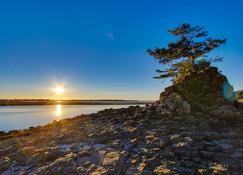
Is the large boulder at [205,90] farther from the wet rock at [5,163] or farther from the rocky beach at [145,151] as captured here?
the wet rock at [5,163]

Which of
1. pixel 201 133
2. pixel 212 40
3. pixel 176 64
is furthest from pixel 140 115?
pixel 212 40

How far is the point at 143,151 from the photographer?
6891 mm

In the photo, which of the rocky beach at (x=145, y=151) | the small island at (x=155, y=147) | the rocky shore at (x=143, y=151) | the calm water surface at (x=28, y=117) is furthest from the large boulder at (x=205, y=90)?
the calm water surface at (x=28, y=117)

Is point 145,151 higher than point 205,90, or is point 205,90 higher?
point 205,90

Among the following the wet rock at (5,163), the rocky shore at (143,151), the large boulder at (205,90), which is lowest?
the wet rock at (5,163)

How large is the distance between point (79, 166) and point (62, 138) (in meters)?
3.91

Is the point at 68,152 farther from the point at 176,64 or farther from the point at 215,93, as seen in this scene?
the point at 176,64

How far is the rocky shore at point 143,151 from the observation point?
18.9 feet

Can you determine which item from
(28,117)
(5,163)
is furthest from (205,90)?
(28,117)

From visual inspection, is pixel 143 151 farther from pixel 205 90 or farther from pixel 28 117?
pixel 28 117

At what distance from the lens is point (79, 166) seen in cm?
621

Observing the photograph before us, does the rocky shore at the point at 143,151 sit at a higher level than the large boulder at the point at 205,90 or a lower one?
lower

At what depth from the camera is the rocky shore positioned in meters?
5.75

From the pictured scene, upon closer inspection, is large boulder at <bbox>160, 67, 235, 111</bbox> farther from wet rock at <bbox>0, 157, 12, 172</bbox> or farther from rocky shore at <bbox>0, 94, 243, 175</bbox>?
wet rock at <bbox>0, 157, 12, 172</bbox>
